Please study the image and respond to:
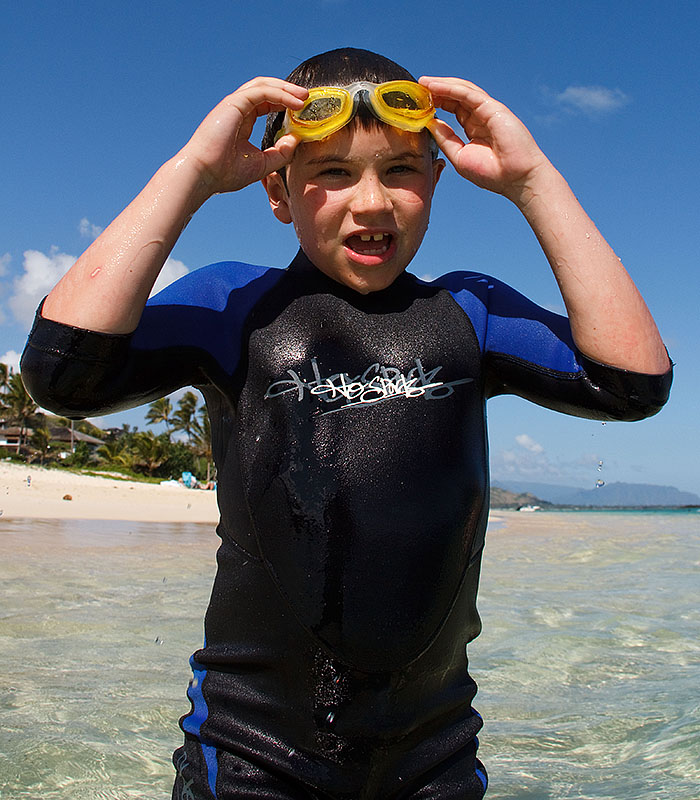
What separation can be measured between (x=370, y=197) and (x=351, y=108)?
0.72 feet

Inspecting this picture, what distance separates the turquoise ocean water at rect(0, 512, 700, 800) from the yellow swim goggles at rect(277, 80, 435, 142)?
7.15ft

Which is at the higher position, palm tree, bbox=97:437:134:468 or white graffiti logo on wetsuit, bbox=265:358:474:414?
white graffiti logo on wetsuit, bbox=265:358:474:414

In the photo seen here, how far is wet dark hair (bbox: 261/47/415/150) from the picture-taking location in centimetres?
207

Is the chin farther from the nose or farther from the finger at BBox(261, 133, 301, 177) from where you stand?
the finger at BBox(261, 133, 301, 177)

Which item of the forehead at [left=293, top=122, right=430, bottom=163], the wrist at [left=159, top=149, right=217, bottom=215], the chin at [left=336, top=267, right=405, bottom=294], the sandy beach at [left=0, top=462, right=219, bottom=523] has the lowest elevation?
the sandy beach at [left=0, top=462, right=219, bottom=523]

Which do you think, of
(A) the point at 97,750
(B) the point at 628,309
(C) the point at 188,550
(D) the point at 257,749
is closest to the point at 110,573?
(C) the point at 188,550

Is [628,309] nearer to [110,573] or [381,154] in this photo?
[381,154]

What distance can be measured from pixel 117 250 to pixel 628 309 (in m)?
1.14

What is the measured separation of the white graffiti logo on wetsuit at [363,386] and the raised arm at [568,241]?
1.23 ft

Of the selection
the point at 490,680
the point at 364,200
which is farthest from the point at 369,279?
the point at 490,680

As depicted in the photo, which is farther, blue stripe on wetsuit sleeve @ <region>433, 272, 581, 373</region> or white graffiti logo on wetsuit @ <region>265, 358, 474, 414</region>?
blue stripe on wetsuit sleeve @ <region>433, 272, 581, 373</region>

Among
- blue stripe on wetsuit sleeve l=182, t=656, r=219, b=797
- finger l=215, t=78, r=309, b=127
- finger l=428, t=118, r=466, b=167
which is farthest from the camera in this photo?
finger l=428, t=118, r=466, b=167

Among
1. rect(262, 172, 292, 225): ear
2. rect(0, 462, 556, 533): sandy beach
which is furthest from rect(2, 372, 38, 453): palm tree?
rect(262, 172, 292, 225): ear

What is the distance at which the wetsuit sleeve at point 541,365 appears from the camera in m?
1.92
